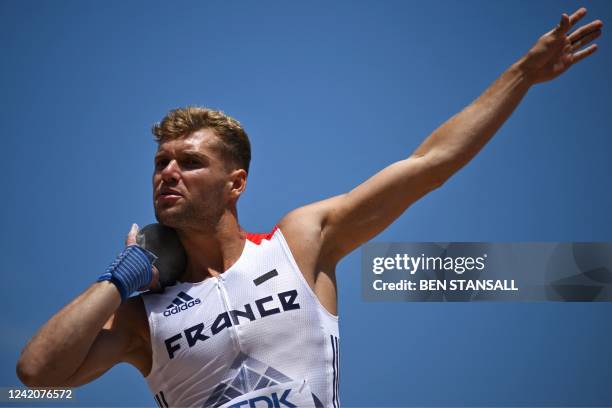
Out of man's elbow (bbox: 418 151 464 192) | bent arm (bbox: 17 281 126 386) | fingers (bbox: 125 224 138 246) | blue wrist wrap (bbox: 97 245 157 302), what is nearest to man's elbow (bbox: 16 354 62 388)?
bent arm (bbox: 17 281 126 386)

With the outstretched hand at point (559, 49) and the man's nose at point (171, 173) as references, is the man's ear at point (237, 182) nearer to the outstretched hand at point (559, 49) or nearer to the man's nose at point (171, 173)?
the man's nose at point (171, 173)

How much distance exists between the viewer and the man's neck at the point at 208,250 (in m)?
4.50

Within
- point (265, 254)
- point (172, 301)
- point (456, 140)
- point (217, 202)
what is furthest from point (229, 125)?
point (456, 140)

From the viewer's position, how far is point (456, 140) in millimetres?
4133

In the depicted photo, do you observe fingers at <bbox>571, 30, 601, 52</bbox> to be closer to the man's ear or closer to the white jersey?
the white jersey

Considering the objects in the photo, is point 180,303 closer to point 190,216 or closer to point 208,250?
point 208,250

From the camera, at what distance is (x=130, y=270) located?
398cm

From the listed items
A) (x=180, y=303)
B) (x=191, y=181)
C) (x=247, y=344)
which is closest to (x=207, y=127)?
(x=191, y=181)

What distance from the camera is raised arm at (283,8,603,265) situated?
411 cm

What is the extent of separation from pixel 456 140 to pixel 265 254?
1.48 meters

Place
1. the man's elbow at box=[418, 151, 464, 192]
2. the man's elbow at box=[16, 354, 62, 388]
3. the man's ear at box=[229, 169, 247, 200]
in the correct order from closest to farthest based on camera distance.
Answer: the man's elbow at box=[16, 354, 62, 388] → the man's elbow at box=[418, 151, 464, 192] → the man's ear at box=[229, 169, 247, 200]

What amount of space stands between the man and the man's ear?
0.57 ft

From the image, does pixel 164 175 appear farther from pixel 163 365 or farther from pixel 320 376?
pixel 320 376

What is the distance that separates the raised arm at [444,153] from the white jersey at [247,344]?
0.41 meters
